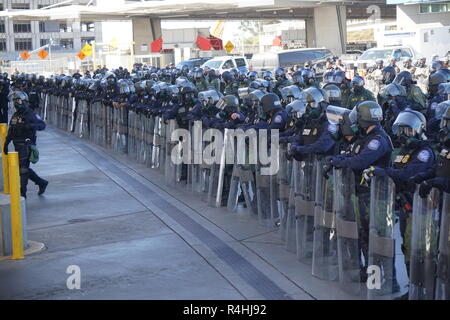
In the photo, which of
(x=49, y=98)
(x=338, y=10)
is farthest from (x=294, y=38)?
(x=49, y=98)

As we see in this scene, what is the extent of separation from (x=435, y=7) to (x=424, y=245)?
139ft

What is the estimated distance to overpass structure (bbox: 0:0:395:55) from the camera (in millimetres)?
49375

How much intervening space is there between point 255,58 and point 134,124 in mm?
21512

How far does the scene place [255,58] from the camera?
122 ft

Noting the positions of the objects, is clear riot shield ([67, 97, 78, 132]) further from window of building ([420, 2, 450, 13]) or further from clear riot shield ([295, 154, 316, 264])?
window of building ([420, 2, 450, 13])

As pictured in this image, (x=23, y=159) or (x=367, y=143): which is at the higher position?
(x=367, y=143)

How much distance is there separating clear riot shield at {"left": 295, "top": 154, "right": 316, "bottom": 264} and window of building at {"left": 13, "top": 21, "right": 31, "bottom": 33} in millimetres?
91878

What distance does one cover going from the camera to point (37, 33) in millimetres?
95312

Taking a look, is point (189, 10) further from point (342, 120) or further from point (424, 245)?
point (424, 245)

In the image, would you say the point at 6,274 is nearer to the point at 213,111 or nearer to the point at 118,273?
the point at 118,273

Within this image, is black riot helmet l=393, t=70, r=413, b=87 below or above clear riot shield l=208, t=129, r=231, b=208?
above

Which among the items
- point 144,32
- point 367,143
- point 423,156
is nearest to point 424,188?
point 423,156

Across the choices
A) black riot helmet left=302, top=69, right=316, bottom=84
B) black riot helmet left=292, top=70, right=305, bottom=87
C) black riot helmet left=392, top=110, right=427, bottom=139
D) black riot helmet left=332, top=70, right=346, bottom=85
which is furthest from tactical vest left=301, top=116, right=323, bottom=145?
black riot helmet left=302, top=69, right=316, bottom=84

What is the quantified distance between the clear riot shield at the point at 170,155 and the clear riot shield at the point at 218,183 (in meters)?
1.71
